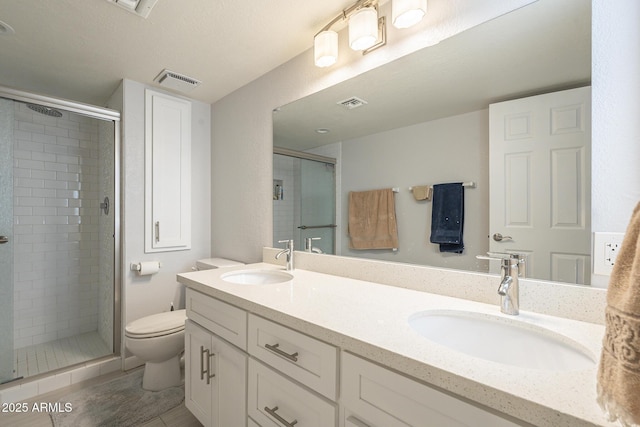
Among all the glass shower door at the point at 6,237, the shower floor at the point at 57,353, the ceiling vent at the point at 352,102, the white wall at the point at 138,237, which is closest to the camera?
the ceiling vent at the point at 352,102

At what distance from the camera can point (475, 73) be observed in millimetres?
1146

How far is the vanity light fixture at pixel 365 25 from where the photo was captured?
3.91 feet

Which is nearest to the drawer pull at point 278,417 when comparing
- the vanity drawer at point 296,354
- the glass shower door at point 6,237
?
the vanity drawer at point 296,354

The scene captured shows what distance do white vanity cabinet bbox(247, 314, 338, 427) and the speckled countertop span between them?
52 mm

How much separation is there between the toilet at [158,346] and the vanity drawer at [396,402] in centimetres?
138

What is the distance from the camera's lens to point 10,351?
197cm

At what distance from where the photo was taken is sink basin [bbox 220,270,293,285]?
1.71 metres

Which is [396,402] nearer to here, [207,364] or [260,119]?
[207,364]

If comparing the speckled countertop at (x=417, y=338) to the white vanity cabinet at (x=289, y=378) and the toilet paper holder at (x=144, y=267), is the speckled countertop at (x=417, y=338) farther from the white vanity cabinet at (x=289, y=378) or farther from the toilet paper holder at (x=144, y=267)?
the toilet paper holder at (x=144, y=267)

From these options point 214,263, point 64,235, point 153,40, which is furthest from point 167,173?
point 64,235

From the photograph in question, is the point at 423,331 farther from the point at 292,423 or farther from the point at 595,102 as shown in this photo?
the point at 595,102

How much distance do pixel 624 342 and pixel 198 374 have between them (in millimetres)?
1626

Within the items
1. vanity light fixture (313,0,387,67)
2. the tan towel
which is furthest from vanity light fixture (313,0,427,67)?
the tan towel

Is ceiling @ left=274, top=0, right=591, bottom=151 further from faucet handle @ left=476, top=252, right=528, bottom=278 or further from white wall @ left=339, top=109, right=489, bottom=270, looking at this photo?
faucet handle @ left=476, top=252, right=528, bottom=278
